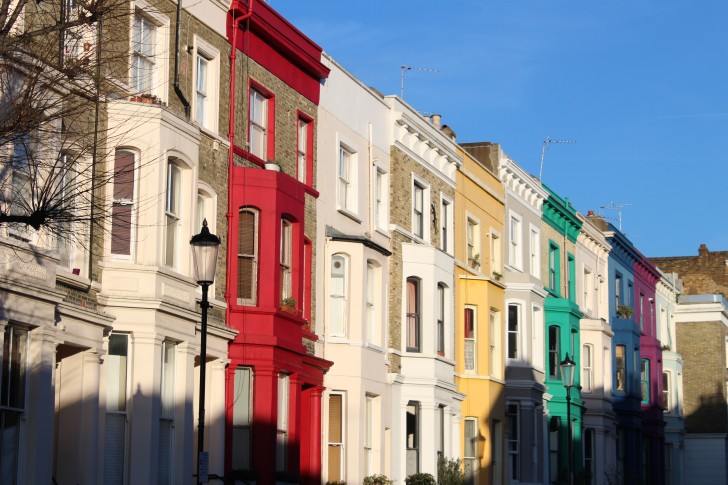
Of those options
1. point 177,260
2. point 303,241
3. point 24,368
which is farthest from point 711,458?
point 24,368

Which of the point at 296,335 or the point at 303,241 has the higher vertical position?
the point at 303,241

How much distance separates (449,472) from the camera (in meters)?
40.6

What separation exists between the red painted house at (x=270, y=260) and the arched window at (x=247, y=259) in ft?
0.07

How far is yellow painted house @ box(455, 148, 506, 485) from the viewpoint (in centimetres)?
4450

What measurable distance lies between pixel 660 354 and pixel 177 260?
43200 mm

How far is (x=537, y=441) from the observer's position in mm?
49000

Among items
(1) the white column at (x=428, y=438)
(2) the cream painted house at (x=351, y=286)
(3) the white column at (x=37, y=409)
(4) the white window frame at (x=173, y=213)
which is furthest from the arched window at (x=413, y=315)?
(3) the white column at (x=37, y=409)

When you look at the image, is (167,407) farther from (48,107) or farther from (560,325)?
(560,325)

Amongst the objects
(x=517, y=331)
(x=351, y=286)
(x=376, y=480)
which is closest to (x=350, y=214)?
(x=351, y=286)

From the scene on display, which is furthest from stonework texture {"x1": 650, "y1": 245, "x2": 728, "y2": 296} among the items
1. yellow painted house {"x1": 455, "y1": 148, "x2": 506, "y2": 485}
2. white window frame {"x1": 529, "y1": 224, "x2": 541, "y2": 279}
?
yellow painted house {"x1": 455, "y1": 148, "x2": 506, "y2": 485}

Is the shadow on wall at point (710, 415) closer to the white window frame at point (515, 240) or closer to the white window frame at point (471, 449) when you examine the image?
the white window frame at point (515, 240)

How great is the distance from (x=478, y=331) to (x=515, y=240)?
6385mm

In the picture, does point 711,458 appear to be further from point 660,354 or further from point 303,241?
point 303,241

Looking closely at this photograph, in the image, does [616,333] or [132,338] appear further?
[616,333]
